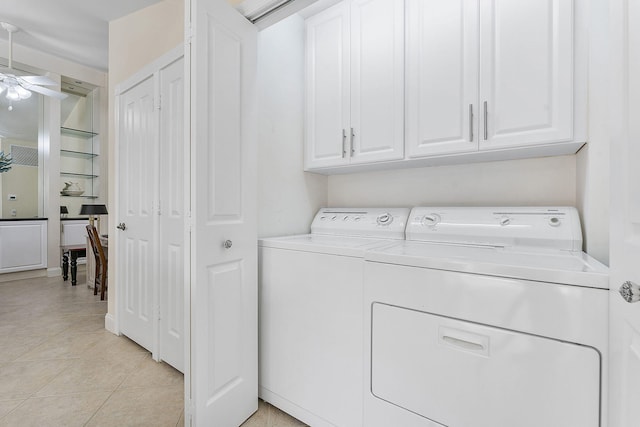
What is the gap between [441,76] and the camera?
1.47 m

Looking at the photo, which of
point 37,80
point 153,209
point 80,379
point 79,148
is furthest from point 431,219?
point 79,148

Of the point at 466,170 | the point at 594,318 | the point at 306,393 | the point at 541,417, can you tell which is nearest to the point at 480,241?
the point at 466,170

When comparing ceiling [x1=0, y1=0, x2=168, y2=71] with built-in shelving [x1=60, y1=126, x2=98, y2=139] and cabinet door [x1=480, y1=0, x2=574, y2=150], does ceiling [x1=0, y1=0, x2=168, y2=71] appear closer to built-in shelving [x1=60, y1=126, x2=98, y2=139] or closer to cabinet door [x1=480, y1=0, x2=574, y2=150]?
built-in shelving [x1=60, y1=126, x2=98, y2=139]

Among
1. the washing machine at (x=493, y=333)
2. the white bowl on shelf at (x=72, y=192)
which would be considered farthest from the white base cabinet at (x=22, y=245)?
the washing machine at (x=493, y=333)

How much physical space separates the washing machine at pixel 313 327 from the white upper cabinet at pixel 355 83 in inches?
21.7

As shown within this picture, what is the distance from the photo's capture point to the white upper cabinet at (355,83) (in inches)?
64.2

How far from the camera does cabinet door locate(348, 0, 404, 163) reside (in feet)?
5.30

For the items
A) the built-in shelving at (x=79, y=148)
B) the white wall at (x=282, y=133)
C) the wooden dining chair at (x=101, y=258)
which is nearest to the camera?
the white wall at (x=282, y=133)

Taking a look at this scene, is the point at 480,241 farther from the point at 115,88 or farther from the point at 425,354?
the point at 115,88

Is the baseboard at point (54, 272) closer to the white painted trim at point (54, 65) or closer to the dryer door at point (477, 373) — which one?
the white painted trim at point (54, 65)

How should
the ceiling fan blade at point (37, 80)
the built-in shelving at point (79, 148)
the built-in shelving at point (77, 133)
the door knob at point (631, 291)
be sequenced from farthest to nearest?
the built-in shelving at point (79, 148) < the built-in shelving at point (77, 133) < the ceiling fan blade at point (37, 80) < the door knob at point (631, 291)

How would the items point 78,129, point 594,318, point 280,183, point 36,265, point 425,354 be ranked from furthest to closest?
A: point 78,129 → point 36,265 → point 280,183 → point 425,354 → point 594,318

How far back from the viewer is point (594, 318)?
0.80 meters

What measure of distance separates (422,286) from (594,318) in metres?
0.47
